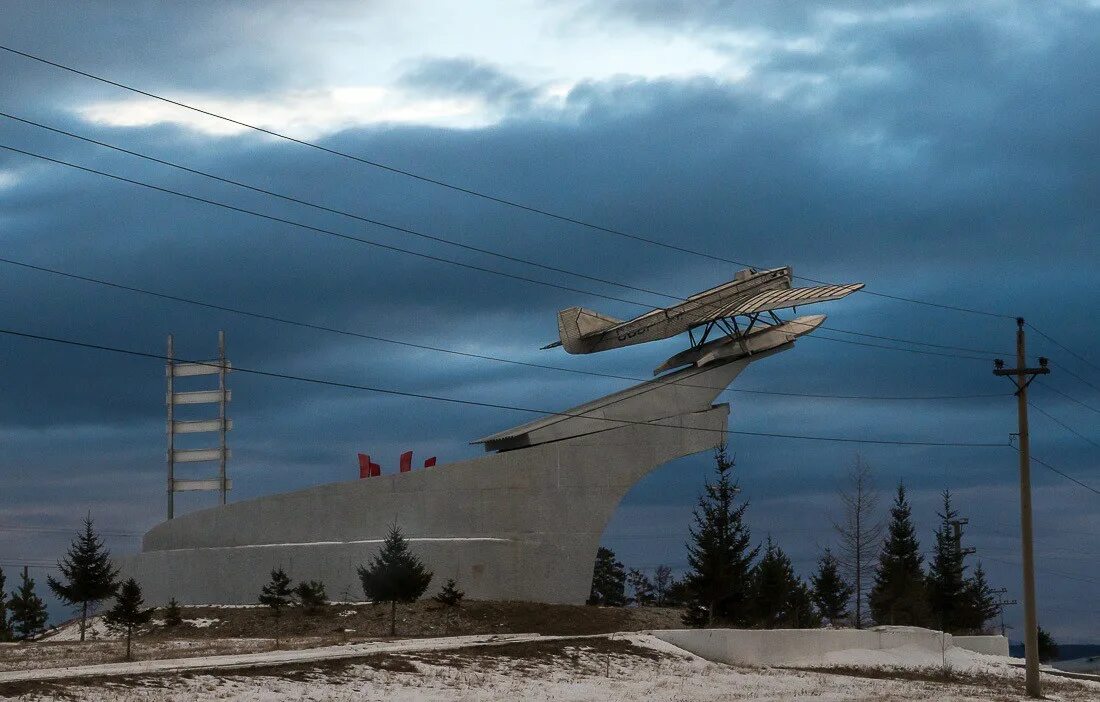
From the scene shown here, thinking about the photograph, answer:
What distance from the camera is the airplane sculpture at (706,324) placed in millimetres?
52500

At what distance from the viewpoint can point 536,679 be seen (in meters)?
33.1

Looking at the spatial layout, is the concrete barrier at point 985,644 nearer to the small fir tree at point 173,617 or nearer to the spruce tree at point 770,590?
the spruce tree at point 770,590

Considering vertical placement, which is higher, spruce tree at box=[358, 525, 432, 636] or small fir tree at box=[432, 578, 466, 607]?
spruce tree at box=[358, 525, 432, 636]

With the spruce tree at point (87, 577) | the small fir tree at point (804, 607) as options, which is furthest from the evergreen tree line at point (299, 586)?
the small fir tree at point (804, 607)

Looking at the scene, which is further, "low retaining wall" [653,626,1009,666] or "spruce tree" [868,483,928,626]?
"spruce tree" [868,483,928,626]

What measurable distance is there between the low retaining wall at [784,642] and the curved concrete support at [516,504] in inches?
371

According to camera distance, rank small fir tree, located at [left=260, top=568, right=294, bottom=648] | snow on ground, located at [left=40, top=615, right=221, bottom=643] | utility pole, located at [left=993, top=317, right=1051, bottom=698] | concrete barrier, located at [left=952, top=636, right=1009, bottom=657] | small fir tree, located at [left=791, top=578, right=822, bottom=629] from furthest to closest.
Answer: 1. small fir tree, located at [left=791, top=578, right=822, bottom=629]
2. concrete barrier, located at [left=952, top=636, right=1009, bottom=657]
3. small fir tree, located at [left=260, top=568, right=294, bottom=648]
4. snow on ground, located at [left=40, top=615, right=221, bottom=643]
5. utility pole, located at [left=993, top=317, right=1051, bottom=698]

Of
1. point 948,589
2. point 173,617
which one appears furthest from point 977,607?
point 173,617

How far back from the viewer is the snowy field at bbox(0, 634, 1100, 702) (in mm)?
27062

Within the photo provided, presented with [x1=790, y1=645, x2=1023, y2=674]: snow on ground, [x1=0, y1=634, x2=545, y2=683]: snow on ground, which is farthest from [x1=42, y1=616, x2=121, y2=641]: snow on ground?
[x1=790, y1=645, x2=1023, y2=674]: snow on ground

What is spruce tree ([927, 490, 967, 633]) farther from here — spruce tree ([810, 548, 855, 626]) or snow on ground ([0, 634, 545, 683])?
snow on ground ([0, 634, 545, 683])

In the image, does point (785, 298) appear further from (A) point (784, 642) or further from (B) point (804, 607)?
(B) point (804, 607)

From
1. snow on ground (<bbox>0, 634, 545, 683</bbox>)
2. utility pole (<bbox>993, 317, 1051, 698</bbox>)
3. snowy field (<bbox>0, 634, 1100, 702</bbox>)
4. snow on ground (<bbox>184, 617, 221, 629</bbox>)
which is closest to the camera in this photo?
snowy field (<bbox>0, 634, 1100, 702</bbox>)

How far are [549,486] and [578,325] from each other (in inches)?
256
